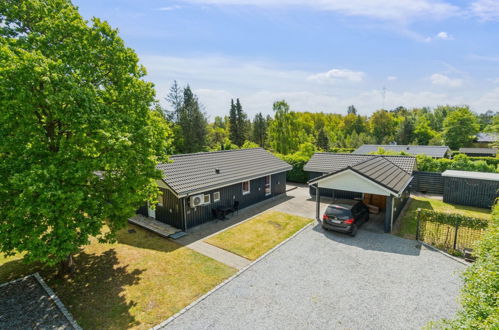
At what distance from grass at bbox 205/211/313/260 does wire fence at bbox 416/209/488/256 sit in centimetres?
570

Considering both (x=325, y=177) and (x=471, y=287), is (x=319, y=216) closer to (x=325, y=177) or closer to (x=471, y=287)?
(x=325, y=177)

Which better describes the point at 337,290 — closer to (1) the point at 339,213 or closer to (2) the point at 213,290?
(2) the point at 213,290

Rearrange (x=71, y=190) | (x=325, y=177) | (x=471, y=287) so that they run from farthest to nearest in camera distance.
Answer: (x=325, y=177), (x=71, y=190), (x=471, y=287)

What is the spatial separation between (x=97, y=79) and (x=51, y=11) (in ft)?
8.37

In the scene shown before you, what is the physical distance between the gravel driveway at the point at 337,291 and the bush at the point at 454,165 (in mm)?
15135

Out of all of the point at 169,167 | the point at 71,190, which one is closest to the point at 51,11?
the point at 71,190

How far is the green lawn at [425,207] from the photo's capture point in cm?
1350

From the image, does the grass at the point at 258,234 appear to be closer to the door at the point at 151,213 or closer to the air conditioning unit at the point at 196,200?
the air conditioning unit at the point at 196,200

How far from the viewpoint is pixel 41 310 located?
748 cm

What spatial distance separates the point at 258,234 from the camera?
13.2 m

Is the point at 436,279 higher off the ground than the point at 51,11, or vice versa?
the point at 51,11

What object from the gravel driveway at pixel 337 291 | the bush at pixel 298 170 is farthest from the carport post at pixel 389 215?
the bush at pixel 298 170

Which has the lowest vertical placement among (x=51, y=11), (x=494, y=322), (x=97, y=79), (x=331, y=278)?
(x=331, y=278)

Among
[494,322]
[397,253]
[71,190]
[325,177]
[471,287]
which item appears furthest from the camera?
[325,177]
